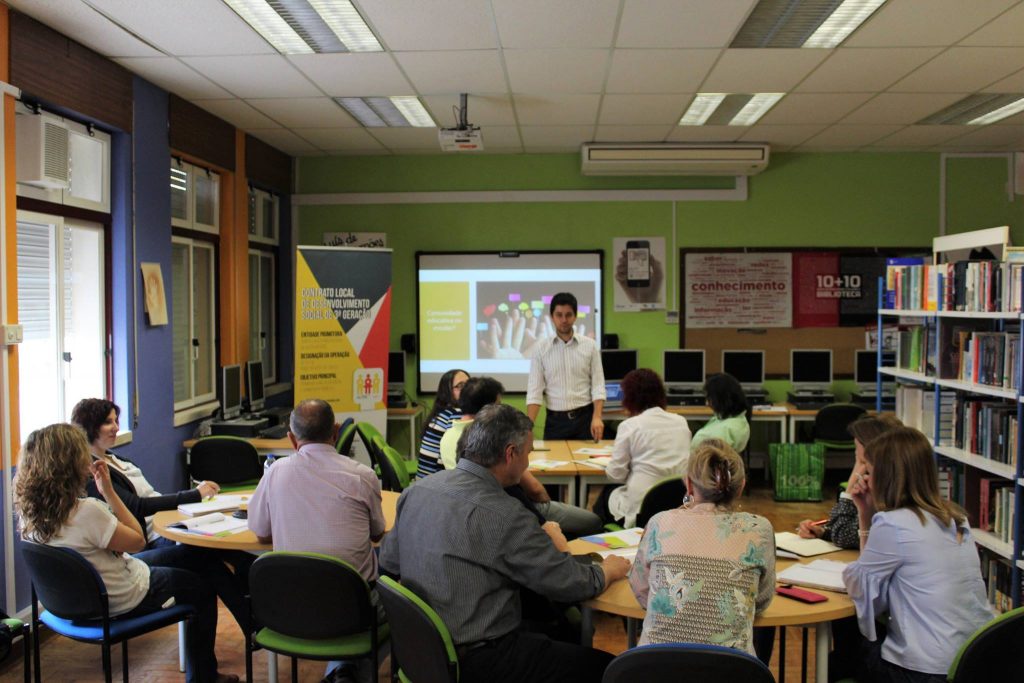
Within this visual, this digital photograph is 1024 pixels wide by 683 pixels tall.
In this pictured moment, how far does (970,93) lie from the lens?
18.7ft

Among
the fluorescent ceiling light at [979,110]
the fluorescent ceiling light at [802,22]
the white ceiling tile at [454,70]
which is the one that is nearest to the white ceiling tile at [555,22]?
the white ceiling tile at [454,70]

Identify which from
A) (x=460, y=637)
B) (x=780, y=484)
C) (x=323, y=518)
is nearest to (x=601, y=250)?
(x=780, y=484)

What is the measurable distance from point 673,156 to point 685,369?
202 cm

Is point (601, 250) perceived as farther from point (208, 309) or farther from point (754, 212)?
point (208, 309)

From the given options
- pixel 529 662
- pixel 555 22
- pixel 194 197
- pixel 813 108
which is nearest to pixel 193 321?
pixel 194 197

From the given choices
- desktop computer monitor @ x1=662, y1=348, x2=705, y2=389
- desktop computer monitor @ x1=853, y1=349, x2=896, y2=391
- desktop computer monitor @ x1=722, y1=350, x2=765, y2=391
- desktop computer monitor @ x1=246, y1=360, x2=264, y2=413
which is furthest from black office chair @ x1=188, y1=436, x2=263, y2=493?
desktop computer monitor @ x1=853, y1=349, x2=896, y2=391

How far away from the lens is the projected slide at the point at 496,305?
8.08m

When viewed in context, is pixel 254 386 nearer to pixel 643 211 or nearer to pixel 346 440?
pixel 346 440

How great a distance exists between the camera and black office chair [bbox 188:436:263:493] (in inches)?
205

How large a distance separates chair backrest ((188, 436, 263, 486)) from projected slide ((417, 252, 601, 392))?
3.09 meters

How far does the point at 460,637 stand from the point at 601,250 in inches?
236

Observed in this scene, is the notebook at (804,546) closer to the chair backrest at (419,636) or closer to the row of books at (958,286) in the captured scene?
the chair backrest at (419,636)

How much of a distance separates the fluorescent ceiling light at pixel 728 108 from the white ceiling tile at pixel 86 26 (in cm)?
358

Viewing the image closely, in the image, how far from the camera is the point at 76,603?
9.84ft
